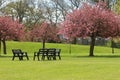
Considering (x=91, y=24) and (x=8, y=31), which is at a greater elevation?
(x=91, y=24)

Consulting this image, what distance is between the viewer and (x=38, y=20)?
11369cm

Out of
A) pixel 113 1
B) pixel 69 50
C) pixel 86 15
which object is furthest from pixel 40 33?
pixel 86 15

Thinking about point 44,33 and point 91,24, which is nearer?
point 91,24

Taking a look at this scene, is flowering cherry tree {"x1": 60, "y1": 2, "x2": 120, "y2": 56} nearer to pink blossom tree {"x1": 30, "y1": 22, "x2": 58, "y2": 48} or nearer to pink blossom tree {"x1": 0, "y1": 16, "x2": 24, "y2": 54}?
pink blossom tree {"x1": 0, "y1": 16, "x2": 24, "y2": 54}

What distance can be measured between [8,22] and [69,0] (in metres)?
45.4

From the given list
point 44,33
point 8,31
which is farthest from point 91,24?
point 44,33

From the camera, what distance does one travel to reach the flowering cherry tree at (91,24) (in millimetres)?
54938

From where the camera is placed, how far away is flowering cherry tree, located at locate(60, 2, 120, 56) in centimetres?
5494

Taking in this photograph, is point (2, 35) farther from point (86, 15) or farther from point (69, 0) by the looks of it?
point (69, 0)

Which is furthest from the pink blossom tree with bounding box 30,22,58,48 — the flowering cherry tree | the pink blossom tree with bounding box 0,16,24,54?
the flowering cherry tree

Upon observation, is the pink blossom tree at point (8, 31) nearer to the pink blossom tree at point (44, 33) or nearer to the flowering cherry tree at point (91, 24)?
the flowering cherry tree at point (91, 24)

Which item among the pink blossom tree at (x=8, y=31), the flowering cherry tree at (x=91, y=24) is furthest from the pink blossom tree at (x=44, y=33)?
the flowering cherry tree at (x=91, y=24)

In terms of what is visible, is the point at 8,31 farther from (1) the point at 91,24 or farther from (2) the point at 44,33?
(2) the point at 44,33

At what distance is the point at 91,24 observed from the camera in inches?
2159
